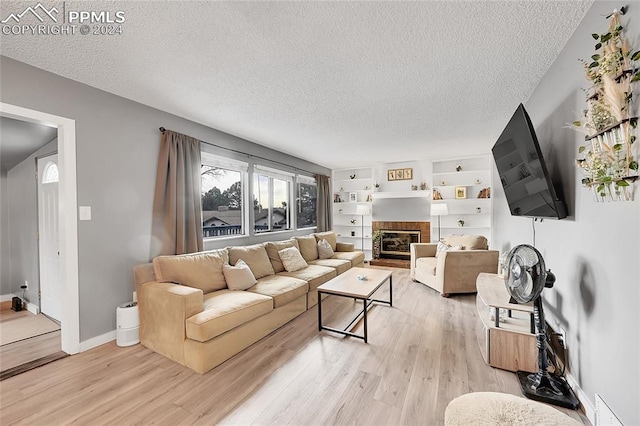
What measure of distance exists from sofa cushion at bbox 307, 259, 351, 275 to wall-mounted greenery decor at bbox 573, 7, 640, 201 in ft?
10.5

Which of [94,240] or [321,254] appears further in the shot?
[321,254]

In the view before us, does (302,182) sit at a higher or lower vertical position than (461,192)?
higher

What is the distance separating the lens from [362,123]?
3482mm

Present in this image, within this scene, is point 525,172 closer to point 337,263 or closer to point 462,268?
point 462,268

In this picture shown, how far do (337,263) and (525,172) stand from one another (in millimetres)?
2882

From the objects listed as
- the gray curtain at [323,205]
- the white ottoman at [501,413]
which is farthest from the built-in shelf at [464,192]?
the white ottoman at [501,413]

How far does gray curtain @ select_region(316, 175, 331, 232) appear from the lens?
6.28 metres

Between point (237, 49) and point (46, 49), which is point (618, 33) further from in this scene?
point (46, 49)

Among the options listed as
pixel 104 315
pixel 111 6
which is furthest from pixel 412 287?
pixel 111 6

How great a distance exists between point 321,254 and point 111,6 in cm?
408

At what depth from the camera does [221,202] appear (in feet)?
13.1

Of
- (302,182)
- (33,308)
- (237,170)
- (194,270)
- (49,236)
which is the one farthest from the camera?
(302,182)

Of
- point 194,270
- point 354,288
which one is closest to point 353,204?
point 354,288

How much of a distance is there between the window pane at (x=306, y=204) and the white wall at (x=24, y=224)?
155 inches
